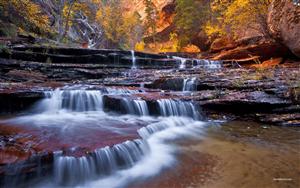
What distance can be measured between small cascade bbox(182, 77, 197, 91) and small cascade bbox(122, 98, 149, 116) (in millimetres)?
3296

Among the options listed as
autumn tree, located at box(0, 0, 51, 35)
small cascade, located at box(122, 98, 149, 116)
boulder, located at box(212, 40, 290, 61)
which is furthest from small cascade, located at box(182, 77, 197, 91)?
autumn tree, located at box(0, 0, 51, 35)

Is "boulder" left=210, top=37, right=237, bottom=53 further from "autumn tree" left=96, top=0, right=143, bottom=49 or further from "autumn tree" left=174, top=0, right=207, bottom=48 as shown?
"autumn tree" left=96, top=0, right=143, bottom=49

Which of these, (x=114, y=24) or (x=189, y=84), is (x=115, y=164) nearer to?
(x=189, y=84)

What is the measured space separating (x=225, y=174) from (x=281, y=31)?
10963 mm

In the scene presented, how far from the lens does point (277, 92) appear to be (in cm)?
859

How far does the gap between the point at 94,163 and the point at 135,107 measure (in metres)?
3.78

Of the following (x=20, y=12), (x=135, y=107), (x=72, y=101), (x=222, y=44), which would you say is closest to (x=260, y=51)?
(x=222, y=44)

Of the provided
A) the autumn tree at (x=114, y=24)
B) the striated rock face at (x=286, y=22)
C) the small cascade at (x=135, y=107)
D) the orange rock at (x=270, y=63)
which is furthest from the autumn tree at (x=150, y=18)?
the small cascade at (x=135, y=107)

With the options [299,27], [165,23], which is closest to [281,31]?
[299,27]

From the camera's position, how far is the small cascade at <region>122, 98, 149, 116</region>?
774cm

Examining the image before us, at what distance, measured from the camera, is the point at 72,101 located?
8.01 meters

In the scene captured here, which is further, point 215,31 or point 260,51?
point 215,31

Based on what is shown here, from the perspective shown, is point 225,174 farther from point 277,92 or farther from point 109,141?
point 277,92

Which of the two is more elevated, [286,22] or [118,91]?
[286,22]
